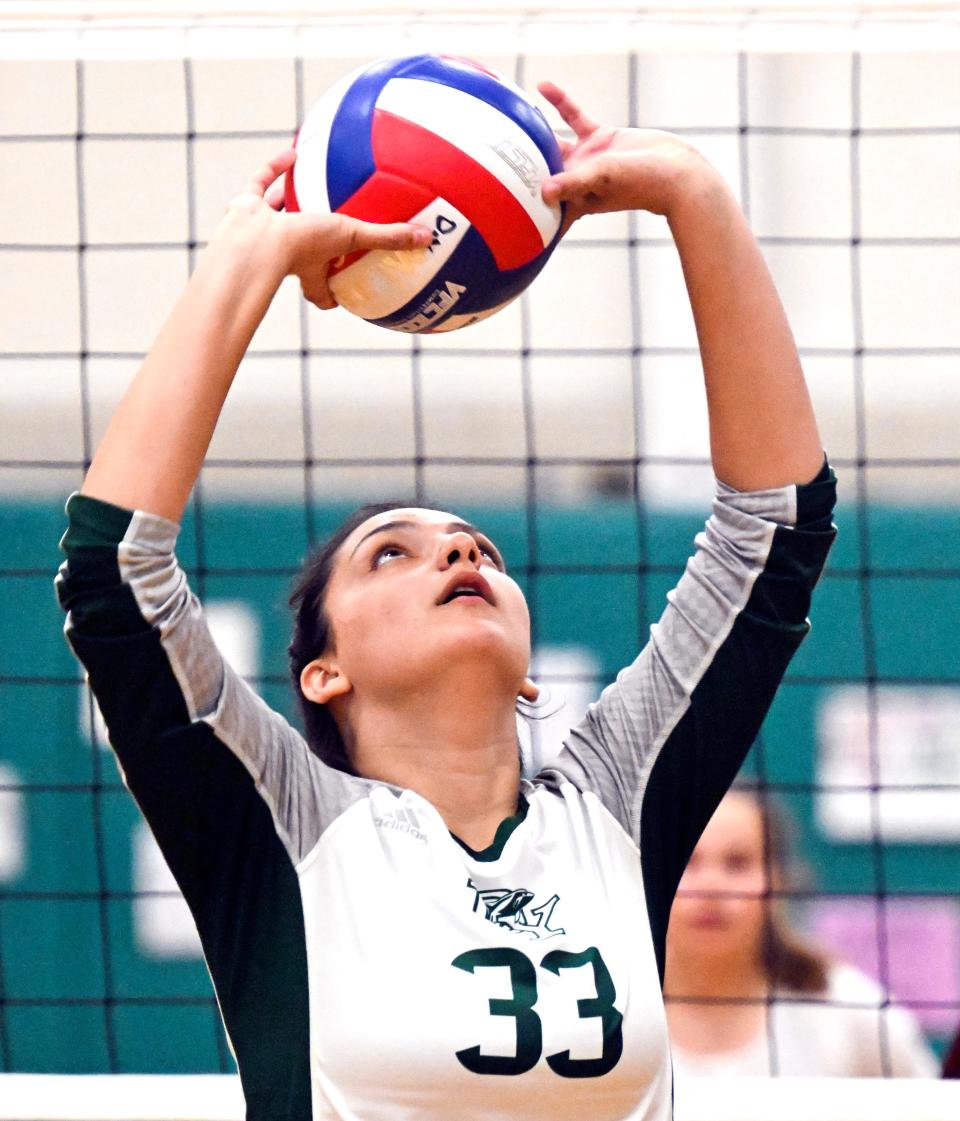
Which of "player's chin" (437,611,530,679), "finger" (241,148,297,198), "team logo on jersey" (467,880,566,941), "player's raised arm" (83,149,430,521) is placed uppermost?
"finger" (241,148,297,198)

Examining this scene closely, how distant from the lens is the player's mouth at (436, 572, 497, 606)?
184 centimetres

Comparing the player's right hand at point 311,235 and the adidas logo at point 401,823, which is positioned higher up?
the player's right hand at point 311,235

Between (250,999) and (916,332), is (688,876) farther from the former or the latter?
(916,332)

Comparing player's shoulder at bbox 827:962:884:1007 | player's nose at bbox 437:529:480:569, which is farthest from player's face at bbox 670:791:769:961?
player's nose at bbox 437:529:480:569

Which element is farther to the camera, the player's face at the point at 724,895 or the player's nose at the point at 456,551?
the player's face at the point at 724,895

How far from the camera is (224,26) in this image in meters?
3.57

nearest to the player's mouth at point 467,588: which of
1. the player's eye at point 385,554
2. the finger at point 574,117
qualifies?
the player's eye at point 385,554

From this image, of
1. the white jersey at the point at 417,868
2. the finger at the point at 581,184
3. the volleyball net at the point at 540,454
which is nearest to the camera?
the white jersey at the point at 417,868

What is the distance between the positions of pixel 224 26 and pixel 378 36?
370mm

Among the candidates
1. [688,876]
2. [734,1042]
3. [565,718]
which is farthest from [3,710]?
[734,1042]

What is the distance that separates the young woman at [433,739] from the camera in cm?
160

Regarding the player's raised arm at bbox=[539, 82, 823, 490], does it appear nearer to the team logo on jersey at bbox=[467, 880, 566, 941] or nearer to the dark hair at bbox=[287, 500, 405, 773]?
the dark hair at bbox=[287, 500, 405, 773]

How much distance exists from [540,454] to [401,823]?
4660 mm

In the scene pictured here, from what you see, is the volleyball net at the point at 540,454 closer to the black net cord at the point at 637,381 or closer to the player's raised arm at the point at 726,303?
the black net cord at the point at 637,381
